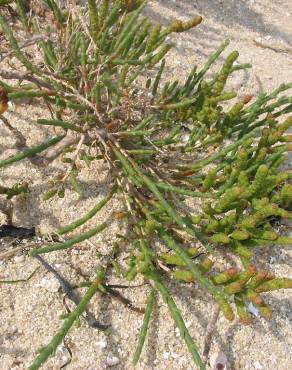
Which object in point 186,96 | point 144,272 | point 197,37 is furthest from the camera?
point 197,37

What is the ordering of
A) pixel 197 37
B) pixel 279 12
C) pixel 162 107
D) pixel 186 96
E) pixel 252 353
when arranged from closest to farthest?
pixel 252 353 → pixel 162 107 → pixel 186 96 → pixel 197 37 → pixel 279 12

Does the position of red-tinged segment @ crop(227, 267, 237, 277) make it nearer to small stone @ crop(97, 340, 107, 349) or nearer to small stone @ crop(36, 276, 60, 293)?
small stone @ crop(97, 340, 107, 349)

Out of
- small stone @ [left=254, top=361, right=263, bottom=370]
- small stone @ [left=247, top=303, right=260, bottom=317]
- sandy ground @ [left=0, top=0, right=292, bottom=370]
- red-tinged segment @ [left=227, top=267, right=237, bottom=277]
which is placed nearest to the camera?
red-tinged segment @ [left=227, top=267, right=237, bottom=277]

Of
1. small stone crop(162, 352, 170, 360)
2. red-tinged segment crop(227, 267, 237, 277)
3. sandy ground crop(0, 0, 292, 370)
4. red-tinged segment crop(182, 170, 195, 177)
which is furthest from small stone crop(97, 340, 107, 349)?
red-tinged segment crop(182, 170, 195, 177)

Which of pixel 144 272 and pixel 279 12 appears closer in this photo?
pixel 144 272

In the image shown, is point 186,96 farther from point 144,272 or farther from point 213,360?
point 213,360

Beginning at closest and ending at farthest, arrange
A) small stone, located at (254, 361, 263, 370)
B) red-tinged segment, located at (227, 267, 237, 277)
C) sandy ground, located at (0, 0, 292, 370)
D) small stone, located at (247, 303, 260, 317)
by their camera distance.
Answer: red-tinged segment, located at (227, 267, 237, 277)
sandy ground, located at (0, 0, 292, 370)
small stone, located at (254, 361, 263, 370)
small stone, located at (247, 303, 260, 317)

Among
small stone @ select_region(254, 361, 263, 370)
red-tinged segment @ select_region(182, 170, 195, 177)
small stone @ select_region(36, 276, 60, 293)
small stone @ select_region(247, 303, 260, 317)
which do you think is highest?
red-tinged segment @ select_region(182, 170, 195, 177)

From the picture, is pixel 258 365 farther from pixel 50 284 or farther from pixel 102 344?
pixel 50 284

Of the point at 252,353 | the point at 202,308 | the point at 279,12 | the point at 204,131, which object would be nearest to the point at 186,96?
the point at 204,131

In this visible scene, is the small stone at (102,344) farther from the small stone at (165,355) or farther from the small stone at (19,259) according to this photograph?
the small stone at (19,259)

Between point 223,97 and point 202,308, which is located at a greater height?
point 223,97
